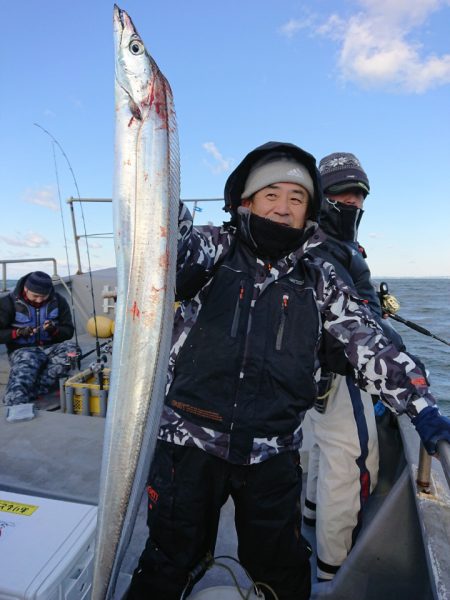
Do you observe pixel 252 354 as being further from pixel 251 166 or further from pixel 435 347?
pixel 435 347

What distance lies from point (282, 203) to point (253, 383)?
2.95 ft

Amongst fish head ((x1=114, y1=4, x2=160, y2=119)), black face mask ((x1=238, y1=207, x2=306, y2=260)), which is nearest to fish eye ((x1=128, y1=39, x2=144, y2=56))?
fish head ((x1=114, y1=4, x2=160, y2=119))

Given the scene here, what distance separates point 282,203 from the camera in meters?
2.09

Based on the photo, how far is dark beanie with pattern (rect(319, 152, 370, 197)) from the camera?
9.58 ft

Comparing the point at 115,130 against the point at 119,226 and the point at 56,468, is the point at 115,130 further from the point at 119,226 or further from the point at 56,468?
the point at 56,468

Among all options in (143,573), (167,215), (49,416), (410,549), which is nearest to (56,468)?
(49,416)

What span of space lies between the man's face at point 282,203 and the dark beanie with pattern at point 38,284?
4.83m

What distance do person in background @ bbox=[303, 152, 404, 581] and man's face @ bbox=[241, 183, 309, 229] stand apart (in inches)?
20.0

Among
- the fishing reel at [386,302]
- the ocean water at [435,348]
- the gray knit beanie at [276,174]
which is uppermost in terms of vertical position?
the gray knit beanie at [276,174]

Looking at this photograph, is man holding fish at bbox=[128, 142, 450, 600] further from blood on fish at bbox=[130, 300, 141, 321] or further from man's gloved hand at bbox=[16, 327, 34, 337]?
man's gloved hand at bbox=[16, 327, 34, 337]

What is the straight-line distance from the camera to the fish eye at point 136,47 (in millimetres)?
1330

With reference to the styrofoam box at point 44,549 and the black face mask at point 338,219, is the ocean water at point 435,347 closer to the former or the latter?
the black face mask at point 338,219

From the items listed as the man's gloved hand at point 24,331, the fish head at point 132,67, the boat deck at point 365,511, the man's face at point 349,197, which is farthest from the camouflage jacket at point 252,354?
the man's gloved hand at point 24,331

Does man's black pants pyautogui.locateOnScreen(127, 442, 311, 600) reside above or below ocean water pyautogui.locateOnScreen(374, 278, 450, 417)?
above
